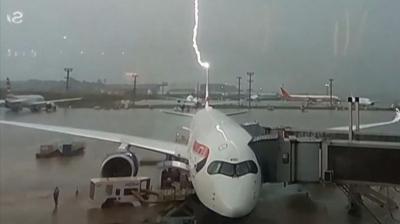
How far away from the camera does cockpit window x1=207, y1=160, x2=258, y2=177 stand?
4969 mm

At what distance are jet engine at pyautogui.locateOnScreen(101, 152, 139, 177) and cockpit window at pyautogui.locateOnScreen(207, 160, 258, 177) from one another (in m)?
2.92

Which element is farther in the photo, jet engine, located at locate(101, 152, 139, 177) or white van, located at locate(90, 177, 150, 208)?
jet engine, located at locate(101, 152, 139, 177)

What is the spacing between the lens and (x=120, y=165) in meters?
7.79

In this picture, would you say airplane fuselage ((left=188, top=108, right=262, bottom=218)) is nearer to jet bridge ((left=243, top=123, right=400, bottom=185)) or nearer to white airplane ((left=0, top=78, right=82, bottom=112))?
jet bridge ((left=243, top=123, right=400, bottom=185))

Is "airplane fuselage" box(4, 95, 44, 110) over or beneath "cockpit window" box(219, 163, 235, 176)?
over

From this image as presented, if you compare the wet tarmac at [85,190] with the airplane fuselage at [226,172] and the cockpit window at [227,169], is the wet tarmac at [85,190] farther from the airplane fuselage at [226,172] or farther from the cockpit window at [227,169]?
the cockpit window at [227,169]

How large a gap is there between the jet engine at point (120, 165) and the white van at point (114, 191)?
0.36 m

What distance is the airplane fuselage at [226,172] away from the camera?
480cm

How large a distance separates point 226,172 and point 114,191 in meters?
2.80

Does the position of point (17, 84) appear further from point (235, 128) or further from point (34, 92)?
point (235, 128)

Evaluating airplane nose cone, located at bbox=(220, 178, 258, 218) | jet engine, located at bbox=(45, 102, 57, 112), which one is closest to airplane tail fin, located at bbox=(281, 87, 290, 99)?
jet engine, located at bbox=(45, 102, 57, 112)

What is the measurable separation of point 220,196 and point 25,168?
16.2 ft

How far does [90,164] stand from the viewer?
9625 millimetres

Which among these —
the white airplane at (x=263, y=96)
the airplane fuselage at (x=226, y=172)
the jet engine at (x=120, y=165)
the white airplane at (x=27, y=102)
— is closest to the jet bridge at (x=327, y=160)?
the airplane fuselage at (x=226, y=172)
